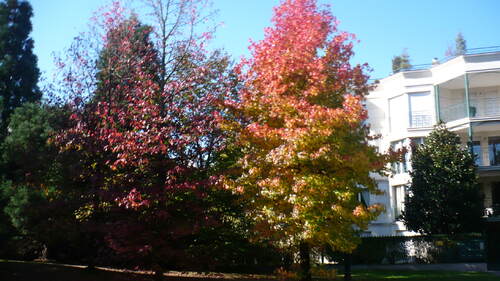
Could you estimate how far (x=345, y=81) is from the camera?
14.2 m

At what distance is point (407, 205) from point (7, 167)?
735 inches

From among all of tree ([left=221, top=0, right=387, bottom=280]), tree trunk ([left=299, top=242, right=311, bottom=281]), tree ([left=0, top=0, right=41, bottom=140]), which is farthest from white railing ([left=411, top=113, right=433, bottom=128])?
tree ([left=0, top=0, right=41, bottom=140])

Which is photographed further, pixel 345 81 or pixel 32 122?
pixel 32 122

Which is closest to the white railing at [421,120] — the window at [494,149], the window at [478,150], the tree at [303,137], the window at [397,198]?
the window at [478,150]

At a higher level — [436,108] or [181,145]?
[436,108]

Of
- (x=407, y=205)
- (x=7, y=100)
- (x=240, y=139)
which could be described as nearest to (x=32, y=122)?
(x=7, y=100)

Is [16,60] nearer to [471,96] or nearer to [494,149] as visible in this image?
[471,96]

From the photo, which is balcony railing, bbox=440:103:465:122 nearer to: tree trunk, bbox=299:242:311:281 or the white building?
the white building

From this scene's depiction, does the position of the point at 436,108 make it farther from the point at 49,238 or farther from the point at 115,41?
the point at 49,238

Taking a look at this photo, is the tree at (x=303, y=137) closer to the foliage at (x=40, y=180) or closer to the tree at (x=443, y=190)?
the foliage at (x=40, y=180)

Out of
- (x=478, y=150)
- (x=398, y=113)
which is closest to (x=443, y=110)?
(x=398, y=113)

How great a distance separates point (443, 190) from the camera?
2264 cm

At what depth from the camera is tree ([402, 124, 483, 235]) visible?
73.7 ft

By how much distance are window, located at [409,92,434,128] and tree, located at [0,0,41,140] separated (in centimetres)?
2200
